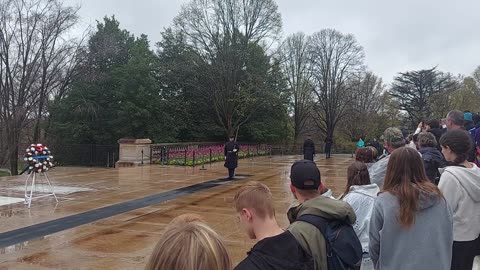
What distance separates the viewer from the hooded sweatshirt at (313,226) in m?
2.32

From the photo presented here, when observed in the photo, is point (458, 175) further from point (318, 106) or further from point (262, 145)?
point (318, 106)

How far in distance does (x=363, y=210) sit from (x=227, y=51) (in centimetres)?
2942

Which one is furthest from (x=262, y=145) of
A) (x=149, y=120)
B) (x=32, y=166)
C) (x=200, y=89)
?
(x=32, y=166)

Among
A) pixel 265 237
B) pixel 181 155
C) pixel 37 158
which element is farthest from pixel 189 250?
pixel 181 155

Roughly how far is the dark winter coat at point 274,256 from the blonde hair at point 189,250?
45cm

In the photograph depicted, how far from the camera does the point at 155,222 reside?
8.23 m

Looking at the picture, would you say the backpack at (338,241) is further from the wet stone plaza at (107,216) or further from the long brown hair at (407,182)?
the wet stone plaza at (107,216)

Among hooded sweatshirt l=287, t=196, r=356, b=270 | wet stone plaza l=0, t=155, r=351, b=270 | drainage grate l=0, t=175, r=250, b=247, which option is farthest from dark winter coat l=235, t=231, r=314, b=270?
drainage grate l=0, t=175, r=250, b=247

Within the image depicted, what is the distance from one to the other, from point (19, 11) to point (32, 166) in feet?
50.4

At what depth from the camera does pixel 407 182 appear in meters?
→ 2.79

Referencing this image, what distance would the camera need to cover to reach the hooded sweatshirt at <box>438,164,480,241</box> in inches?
134

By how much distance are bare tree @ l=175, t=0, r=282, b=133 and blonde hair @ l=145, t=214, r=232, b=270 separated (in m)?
29.4

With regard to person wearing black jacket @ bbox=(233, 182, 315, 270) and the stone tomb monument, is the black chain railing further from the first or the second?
person wearing black jacket @ bbox=(233, 182, 315, 270)

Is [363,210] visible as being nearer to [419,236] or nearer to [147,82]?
[419,236]
